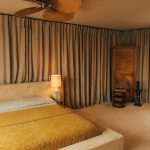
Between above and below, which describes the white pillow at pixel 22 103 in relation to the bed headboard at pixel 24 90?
below

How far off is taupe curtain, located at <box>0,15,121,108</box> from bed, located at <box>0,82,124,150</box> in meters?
1.02

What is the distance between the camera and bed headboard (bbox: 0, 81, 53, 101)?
3.47 meters

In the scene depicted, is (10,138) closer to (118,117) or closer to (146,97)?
(118,117)

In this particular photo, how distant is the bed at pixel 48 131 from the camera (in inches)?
75.0

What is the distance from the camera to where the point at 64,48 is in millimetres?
4293

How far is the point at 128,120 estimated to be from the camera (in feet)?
12.3

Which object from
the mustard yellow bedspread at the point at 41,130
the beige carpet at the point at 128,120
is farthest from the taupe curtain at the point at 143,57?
the mustard yellow bedspread at the point at 41,130

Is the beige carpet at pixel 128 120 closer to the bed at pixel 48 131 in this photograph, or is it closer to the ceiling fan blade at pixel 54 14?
the bed at pixel 48 131

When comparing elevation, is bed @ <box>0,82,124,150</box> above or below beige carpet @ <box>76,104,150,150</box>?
above

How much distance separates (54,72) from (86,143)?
2350mm

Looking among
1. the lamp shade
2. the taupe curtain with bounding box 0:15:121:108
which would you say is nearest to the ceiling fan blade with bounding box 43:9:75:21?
the taupe curtain with bounding box 0:15:121:108

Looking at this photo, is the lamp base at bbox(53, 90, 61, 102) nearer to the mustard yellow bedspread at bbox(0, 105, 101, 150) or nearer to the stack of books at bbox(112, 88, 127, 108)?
the mustard yellow bedspread at bbox(0, 105, 101, 150)

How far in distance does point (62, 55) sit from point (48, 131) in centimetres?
247

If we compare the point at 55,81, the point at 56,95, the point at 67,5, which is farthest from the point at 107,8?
the point at 56,95
